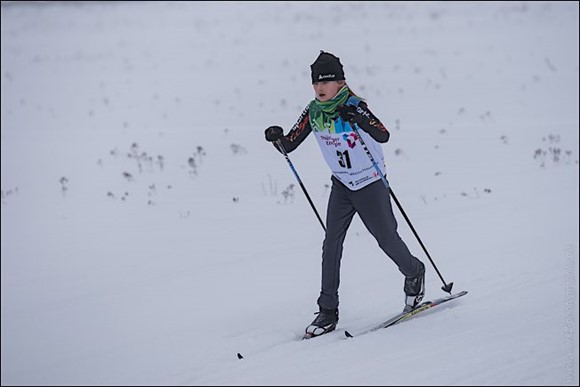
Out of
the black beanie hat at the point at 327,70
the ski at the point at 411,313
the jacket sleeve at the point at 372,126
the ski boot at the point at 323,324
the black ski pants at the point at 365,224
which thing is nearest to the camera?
the jacket sleeve at the point at 372,126

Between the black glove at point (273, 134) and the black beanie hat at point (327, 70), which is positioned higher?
the black beanie hat at point (327, 70)

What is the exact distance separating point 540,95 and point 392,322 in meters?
12.7

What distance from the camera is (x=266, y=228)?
26.4 ft

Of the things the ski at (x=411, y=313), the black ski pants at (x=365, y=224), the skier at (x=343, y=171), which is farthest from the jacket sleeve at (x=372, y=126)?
the ski at (x=411, y=313)

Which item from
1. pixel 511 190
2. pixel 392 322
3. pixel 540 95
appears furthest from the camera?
pixel 540 95

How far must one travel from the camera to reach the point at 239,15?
33938mm

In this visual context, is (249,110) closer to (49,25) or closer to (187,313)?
(187,313)

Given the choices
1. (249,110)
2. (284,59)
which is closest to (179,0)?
(284,59)

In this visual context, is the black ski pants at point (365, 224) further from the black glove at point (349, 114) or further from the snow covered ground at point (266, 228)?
the black glove at point (349, 114)

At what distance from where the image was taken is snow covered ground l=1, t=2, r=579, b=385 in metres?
4.50

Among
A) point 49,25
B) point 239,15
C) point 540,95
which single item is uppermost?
point 49,25

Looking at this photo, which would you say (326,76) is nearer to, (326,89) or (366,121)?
(326,89)

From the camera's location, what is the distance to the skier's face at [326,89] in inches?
177

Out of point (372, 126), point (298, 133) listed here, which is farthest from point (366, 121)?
point (298, 133)
